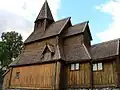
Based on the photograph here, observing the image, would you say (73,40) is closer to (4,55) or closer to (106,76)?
(106,76)

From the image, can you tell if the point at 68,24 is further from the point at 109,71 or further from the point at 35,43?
the point at 109,71

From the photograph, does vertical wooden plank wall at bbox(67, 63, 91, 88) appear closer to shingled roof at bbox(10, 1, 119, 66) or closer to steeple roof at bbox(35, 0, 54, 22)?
shingled roof at bbox(10, 1, 119, 66)

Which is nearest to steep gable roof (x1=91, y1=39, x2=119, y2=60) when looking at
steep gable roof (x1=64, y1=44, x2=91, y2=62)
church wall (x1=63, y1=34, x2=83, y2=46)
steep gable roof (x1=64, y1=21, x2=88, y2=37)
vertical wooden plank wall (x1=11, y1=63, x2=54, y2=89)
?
steep gable roof (x1=64, y1=44, x2=91, y2=62)

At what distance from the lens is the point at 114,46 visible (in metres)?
20.6

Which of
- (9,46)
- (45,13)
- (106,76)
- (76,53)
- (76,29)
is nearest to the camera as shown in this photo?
(106,76)

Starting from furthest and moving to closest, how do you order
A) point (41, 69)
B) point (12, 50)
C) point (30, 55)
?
1. point (12, 50)
2. point (30, 55)
3. point (41, 69)

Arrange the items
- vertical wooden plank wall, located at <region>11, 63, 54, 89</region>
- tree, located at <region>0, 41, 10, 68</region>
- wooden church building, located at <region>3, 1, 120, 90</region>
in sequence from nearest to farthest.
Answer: wooden church building, located at <region>3, 1, 120, 90</region> < vertical wooden plank wall, located at <region>11, 63, 54, 89</region> < tree, located at <region>0, 41, 10, 68</region>

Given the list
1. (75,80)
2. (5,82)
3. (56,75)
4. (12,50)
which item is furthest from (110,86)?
(12,50)

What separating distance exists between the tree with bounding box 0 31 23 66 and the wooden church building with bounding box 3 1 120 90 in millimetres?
21531

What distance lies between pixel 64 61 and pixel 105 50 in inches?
205

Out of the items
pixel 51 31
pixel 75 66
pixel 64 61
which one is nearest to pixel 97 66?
pixel 75 66

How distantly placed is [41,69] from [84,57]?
6.25 m

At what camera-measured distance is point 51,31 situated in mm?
27453

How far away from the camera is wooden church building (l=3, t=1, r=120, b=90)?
19359mm
